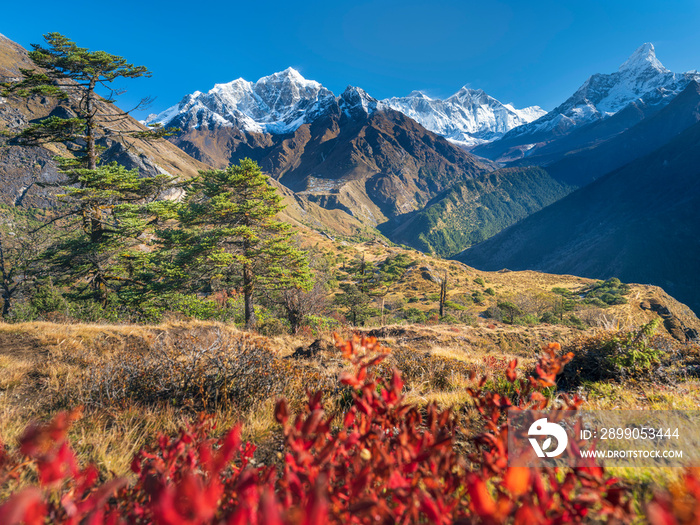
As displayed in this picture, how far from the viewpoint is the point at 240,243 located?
549 inches

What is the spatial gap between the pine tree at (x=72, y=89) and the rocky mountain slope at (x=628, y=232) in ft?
376

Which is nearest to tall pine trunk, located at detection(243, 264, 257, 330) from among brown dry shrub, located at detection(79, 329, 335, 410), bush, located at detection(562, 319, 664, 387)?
brown dry shrub, located at detection(79, 329, 335, 410)

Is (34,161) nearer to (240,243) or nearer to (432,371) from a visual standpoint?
(240,243)

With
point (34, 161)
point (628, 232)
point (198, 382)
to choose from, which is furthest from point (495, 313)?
point (34, 161)

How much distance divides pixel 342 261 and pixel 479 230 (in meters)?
150

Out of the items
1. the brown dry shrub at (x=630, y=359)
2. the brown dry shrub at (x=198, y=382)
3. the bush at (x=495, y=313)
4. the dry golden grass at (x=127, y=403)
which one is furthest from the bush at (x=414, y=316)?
the brown dry shrub at (x=198, y=382)

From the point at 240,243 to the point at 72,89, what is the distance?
989cm

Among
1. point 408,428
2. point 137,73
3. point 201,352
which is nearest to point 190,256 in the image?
point 137,73

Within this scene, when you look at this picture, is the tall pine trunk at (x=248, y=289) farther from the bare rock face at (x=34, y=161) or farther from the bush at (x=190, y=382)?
the bare rock face at (x=34, y=161)

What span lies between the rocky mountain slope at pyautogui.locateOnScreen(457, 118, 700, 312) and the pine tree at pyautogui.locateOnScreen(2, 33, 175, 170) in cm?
11449

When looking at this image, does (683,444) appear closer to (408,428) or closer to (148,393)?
(408,428)

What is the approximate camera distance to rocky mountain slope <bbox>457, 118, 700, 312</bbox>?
86.0m

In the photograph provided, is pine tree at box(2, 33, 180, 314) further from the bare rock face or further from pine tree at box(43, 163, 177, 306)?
the bare rock face

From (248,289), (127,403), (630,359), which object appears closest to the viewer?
(127,403)
